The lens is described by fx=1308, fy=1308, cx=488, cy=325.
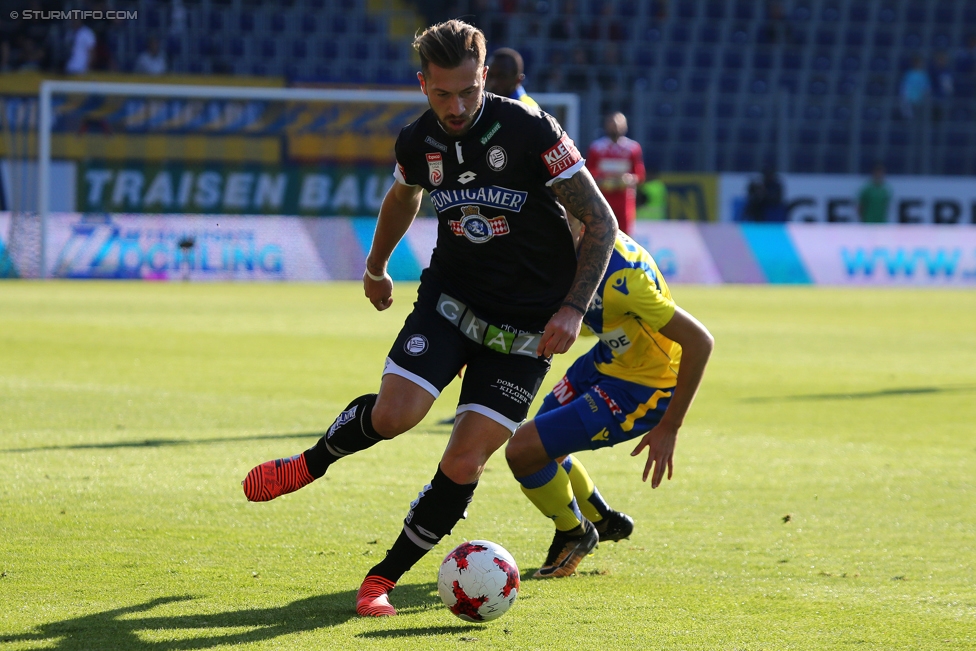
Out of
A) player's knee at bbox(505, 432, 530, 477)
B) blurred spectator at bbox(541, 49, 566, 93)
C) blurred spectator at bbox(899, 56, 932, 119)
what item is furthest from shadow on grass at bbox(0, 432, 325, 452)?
blurred spectator at bbox(899, 56, 932, 119)

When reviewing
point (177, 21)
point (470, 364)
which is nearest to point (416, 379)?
point (470, 364)

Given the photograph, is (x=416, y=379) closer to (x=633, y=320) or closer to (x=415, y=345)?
(x=415, y=345)

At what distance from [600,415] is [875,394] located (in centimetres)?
595

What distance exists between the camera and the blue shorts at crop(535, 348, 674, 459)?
4871 mm

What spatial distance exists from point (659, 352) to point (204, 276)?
16.2m

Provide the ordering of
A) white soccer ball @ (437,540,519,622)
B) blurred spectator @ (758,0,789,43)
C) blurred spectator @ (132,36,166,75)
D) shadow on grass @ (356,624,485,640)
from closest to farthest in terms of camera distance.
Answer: shadow on grass @ (356,624,485,640)
white soccer ball @ (437,540,519,622)
blurred spectator @ (132,36,166,75)
blurred spectator @ (758,0,789,43)

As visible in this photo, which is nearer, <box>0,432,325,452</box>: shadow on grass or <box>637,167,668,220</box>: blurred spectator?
<box>0,432,325,452</box>: shadow on grass

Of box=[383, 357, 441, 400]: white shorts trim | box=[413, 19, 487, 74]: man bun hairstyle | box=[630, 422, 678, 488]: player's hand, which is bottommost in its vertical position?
box=[630, 422, 678, 488]: player's hand

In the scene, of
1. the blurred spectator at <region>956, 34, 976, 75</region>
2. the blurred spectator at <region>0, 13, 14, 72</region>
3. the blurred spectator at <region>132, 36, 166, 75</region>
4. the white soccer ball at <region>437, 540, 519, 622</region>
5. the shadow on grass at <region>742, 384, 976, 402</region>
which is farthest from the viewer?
the blurred spectator at <region>956, 34, 976, 75</region>

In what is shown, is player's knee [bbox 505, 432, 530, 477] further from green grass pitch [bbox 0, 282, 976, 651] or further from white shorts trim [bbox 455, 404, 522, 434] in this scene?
white shorts trim [bbox 455, 404, 522, 434]

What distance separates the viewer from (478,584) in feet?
A: 12.9

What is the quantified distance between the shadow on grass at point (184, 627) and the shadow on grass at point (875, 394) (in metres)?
6.26

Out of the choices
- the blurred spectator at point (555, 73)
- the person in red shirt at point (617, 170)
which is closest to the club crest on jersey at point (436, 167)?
the person in red shirt at point (617, 170)

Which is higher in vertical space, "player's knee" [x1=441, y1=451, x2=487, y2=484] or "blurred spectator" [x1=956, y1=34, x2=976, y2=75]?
"player's knee" [x1=441, y1=451, x2=487, y2=484]
